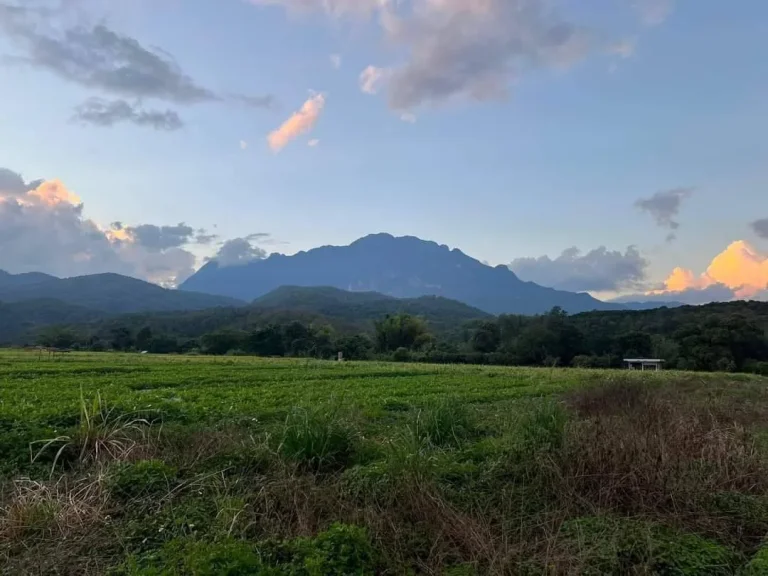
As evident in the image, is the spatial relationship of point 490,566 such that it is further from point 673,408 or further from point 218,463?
point 673,408

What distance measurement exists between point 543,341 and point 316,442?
2416 inches

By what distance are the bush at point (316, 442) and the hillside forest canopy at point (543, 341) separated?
5117 cm

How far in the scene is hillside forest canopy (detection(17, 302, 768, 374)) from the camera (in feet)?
173

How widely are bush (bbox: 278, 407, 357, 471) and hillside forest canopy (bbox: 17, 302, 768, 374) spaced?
51.2 metres

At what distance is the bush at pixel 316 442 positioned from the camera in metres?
8.02

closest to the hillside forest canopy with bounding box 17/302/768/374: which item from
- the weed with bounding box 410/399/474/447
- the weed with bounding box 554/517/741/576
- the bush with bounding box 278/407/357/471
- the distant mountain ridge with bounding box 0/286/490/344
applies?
the distant mountain ridge with bounding box 0/286/490/344

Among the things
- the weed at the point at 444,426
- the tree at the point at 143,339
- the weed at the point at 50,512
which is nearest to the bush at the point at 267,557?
the weed at the point at 50,512

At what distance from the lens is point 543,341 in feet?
217

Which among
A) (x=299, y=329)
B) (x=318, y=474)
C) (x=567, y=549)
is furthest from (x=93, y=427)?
(x=299, y=329)

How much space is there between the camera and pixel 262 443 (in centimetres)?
830

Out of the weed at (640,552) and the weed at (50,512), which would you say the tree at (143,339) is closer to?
the weed at (50,512)

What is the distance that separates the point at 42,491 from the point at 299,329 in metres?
70.5

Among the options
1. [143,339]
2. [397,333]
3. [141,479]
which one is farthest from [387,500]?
[143,339]

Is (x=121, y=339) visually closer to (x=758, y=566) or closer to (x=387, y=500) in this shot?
(x=387, y=500)
